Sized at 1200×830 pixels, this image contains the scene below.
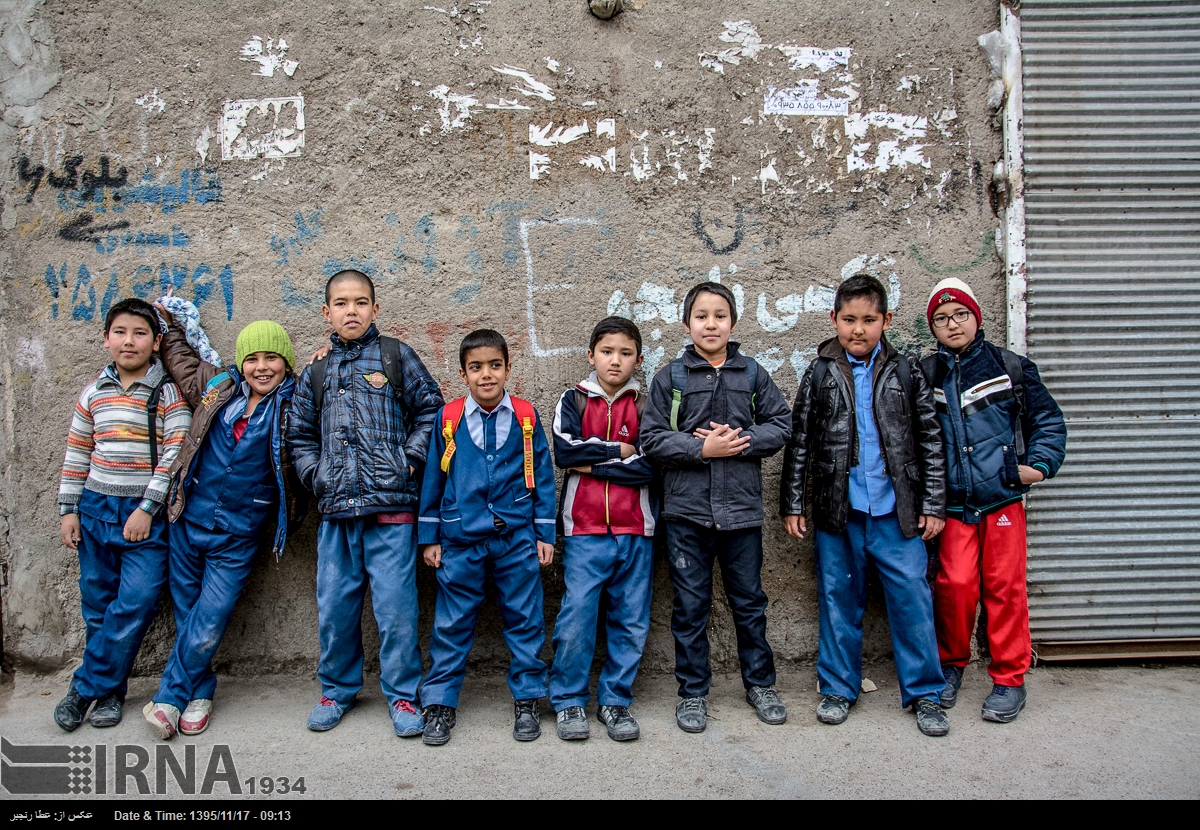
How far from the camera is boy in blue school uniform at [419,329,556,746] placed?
3049 millimetres

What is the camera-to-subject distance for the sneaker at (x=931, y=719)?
9.73 feet

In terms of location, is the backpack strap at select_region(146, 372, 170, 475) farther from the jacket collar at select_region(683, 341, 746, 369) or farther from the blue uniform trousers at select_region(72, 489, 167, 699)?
the jacket collar at select_region(683, 341, 746, 369)

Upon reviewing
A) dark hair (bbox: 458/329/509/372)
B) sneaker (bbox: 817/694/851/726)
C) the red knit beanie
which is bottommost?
sneaker (bbox: 817/694/851/726)

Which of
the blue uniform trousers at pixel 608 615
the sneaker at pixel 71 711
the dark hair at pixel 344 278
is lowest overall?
the sneaker at pixel 71 711

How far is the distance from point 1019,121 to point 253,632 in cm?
438

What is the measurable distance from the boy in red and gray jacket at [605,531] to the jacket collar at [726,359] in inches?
9.0

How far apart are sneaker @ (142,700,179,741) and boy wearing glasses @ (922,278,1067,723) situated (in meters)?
3.14

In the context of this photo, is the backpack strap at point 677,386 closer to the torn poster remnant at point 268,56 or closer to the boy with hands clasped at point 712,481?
the boy with hands clasped at point 712,481

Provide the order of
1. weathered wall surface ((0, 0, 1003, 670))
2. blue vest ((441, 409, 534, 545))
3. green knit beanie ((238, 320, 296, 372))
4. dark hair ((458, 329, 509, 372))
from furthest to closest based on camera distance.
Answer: weathered wall surface ((0, 0, 1003, 670))
green knit beanie ((238, 320, 296, 372))
dark hair ((458, 329, 509, 372))
blue vest ((441, 409, 534, 545))

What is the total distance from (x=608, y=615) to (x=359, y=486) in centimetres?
116

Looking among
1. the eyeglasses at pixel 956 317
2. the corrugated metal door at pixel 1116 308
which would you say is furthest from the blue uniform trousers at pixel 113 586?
the corrugated metal door at pixel 1116 308

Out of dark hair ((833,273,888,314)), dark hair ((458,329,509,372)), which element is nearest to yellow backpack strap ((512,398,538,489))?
dark hair ((458,329,509,372))

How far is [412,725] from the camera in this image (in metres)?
3.00

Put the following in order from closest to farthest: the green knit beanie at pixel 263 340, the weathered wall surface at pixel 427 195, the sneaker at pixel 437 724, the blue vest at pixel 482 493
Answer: the sneaker at pixel 437 724 → the blue vest at pixel 482 493 → the green knit beanie at pixel 263 340 → the weathered wall surface at pixel 427 195
